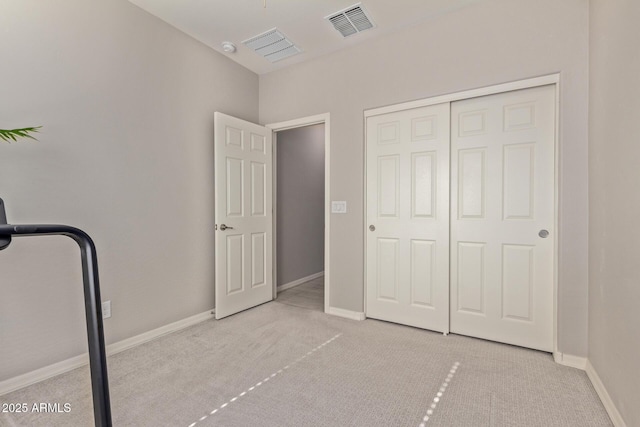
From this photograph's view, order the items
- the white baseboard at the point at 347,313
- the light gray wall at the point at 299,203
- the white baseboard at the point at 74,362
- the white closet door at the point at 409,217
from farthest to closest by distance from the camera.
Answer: the light gray wall at the point at 299,203 → the white baseboard at the point at 347,313 → the white closet door at the point at 409,217 → the white baseboard at the point at 74,362

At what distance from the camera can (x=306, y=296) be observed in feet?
13.0

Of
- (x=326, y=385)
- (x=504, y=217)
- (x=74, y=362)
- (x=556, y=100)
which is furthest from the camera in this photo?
(x=504, y=217)

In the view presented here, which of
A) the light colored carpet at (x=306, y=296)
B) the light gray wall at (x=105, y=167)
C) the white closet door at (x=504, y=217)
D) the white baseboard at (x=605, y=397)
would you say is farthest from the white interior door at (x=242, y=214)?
the white baseboard at (x=605, y=397)

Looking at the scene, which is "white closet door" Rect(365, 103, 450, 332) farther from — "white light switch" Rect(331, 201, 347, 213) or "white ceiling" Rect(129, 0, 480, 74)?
"white ceiling" Rect(129, 0, 480, 74)

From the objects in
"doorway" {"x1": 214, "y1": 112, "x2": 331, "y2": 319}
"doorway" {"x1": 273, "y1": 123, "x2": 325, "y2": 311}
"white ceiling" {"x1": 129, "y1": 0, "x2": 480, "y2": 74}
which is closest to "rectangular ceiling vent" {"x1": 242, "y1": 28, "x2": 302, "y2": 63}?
"white ceiling" {"x1": 129, "y1": 0, "x2": 480, "y2": 74}

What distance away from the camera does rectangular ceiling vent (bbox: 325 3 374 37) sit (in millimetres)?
2637

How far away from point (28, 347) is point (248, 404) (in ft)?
4.84

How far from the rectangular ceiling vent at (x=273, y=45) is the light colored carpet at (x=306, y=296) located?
9.02ft

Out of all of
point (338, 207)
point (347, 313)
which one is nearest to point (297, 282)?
point (347, 313)

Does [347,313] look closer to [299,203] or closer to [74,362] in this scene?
[299,203]

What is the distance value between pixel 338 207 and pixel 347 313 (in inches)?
42.7

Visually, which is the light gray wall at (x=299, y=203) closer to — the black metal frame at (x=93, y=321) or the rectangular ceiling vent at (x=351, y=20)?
the rectangular ceiling vent at (x=351, y=20)

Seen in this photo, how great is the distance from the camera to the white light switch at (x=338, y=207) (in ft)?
10.5

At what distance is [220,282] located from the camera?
3109 mm
